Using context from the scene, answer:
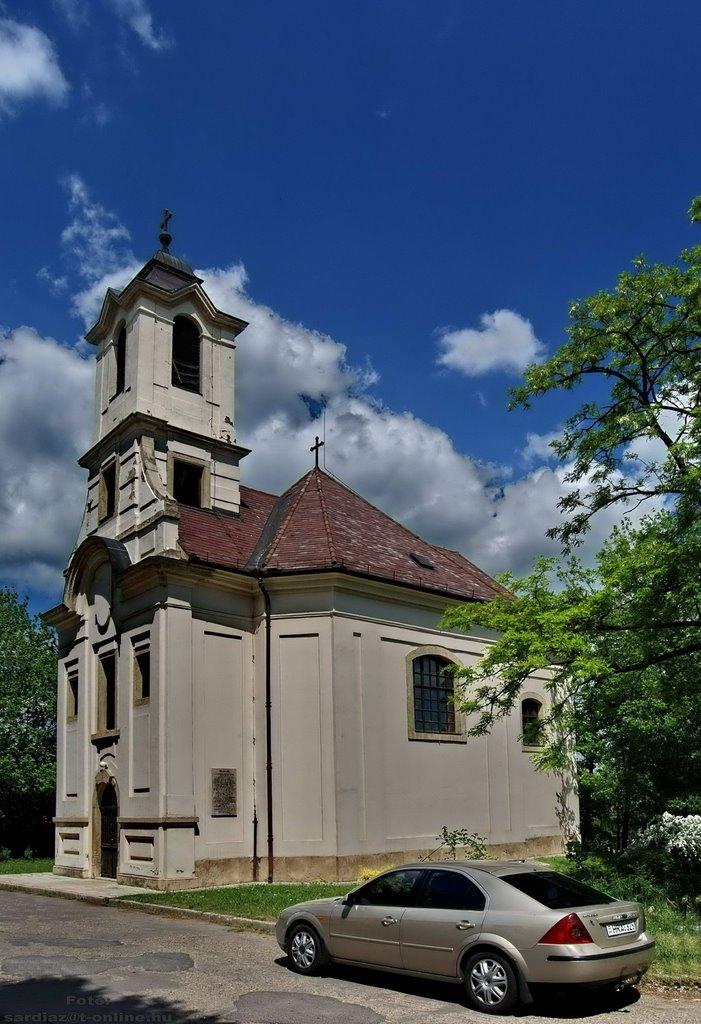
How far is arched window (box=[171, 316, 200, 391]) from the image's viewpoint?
2588 cm

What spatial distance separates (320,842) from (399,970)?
11525 millimetres

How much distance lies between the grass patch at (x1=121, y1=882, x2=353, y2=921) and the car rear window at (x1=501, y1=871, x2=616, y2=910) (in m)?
6.29

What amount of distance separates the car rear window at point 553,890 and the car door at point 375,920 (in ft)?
3.88

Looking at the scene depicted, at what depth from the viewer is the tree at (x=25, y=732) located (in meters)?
29.3

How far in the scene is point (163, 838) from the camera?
19656 millimetres

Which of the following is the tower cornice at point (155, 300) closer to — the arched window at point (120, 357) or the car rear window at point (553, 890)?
the arched window at point (120, 357)

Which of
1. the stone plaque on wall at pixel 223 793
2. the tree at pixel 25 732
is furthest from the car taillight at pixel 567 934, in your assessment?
the tree at pixel 25 732

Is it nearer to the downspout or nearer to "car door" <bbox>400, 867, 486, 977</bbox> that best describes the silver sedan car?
"car door" <bbox>400, 867, 486, 977</bbox>

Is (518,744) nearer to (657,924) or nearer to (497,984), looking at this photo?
(657,924)

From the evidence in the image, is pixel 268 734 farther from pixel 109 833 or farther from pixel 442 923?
pixel 442 923

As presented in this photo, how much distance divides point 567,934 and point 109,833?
55.6 ft

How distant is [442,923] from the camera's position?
912 centimetres

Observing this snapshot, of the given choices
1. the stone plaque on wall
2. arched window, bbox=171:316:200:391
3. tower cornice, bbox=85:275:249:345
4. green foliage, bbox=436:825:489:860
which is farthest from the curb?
tower cornice, bbox=85:275:249:345

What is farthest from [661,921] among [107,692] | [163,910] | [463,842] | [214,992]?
[107,692]
